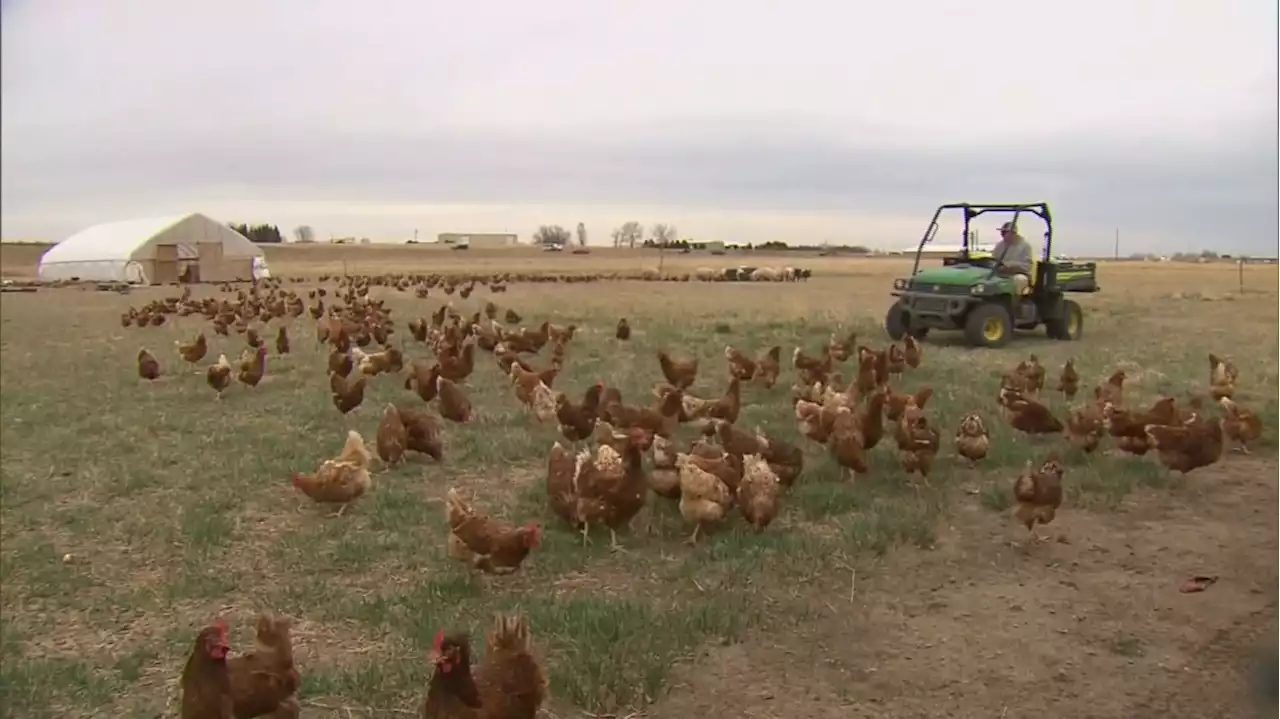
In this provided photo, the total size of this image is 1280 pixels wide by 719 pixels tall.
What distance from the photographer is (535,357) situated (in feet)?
43.6

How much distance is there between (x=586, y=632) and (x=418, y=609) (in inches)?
36.5

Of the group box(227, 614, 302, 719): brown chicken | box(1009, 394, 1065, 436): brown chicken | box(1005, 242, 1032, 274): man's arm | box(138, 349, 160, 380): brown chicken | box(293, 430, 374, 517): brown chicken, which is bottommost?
box(227, 614, 302, 719): brown chicken

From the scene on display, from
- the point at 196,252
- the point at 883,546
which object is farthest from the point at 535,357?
the point at 196,252

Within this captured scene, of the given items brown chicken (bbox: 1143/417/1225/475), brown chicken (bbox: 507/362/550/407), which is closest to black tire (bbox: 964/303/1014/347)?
brown chicken (bbox: 507/362/550/407)

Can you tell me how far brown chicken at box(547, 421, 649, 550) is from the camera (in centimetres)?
548

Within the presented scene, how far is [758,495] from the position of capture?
5.53 m

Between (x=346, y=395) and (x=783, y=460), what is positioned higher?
(x=346, y=395)

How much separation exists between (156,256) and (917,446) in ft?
140

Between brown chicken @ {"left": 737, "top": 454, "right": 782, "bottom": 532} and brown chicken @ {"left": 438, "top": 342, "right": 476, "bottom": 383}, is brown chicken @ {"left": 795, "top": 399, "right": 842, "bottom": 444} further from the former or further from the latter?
brown chicken @ {"left": 438, "top": 342, "right": 476, "bottom": 383}

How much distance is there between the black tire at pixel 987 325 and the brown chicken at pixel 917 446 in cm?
755

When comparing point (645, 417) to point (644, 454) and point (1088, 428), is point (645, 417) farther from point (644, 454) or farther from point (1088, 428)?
point (1088, 428)

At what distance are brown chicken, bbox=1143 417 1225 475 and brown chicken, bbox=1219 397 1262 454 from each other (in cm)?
108

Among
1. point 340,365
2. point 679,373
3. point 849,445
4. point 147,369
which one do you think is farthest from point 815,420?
point 147,369

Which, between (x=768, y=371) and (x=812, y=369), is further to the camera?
(x=768, y=371)
